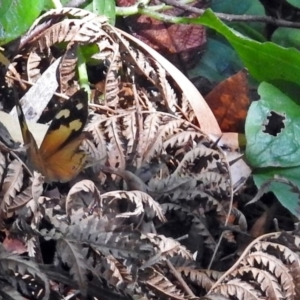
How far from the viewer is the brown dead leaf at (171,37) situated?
171cm

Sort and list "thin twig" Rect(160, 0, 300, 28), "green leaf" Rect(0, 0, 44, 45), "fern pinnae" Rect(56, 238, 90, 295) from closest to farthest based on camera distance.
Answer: "fern pinnae" Rect(56, 238, 90, 295), "green leaf" Rect(0, 0, 44, 45), "thin twig" Rect(160, 0, 300, 28)

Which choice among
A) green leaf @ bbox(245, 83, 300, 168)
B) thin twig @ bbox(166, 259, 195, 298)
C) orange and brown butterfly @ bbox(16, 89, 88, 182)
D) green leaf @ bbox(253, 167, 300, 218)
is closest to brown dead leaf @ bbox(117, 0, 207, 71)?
green leaf @ bbox(245, 83, 300, 168)

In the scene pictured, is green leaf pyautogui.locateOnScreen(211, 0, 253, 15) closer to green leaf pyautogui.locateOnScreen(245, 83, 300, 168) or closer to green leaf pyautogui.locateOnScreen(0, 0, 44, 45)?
green leaf pyautogui.locateOnScreen(245, 83, 300, 168)

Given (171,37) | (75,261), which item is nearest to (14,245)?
(75,261)

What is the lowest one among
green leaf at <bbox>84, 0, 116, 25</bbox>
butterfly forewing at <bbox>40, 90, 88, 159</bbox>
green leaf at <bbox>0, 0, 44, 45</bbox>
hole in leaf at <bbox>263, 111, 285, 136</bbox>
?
hole in leaf at <bbox>263, 111, 285, 136</bbox>

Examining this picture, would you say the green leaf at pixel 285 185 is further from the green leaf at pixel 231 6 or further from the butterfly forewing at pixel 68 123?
the green leaf at pixel 231 6

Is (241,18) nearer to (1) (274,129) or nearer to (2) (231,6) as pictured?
(2) (231,6)

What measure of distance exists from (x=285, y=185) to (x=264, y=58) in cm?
34

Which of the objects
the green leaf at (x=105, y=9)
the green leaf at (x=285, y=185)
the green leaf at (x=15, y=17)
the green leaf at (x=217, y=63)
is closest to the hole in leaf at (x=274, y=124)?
the green leaf at (x=285, y=185)

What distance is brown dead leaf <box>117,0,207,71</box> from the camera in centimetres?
171

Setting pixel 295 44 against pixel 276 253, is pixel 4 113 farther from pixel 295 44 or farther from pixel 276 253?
pixel 295 44

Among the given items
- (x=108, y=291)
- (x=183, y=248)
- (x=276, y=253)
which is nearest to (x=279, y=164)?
(x=276, y=253)

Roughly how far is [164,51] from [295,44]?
0.39m

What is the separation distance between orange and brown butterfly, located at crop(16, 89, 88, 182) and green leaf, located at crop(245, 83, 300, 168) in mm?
439
